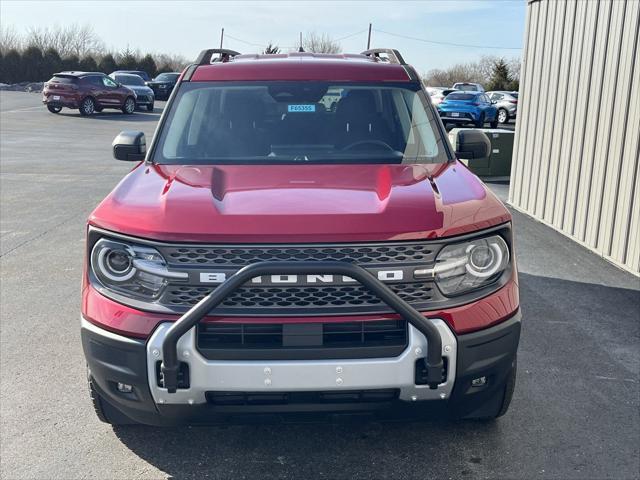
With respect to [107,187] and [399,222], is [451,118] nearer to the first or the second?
[107,187]

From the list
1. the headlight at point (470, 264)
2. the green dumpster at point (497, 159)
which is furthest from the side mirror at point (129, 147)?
the green dumpster at point (497, 159)

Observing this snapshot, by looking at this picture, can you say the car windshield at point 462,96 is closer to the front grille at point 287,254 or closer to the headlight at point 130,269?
the front grille at point 287,254

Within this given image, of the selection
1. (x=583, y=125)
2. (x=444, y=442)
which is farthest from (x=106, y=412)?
(x=583, y=125)

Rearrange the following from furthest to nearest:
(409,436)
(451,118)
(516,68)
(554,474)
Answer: (516,68), (451,118), (409,436), (554,474)

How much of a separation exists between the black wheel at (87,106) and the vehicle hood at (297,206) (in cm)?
2676

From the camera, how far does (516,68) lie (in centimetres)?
7831

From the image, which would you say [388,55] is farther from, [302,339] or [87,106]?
[87,106]

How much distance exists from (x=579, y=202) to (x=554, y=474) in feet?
18.0

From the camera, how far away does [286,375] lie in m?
2.72

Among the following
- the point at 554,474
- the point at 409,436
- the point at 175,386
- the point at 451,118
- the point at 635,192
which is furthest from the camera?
the point at 451,118

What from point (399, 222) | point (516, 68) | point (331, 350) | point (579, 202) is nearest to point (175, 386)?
point (331, 350)

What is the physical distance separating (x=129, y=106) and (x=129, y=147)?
27301mm

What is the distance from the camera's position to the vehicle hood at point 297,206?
2.79 meters

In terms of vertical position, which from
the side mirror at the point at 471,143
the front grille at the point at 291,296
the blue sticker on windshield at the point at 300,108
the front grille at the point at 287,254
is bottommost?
Result: the front grille at the point at 291,296
